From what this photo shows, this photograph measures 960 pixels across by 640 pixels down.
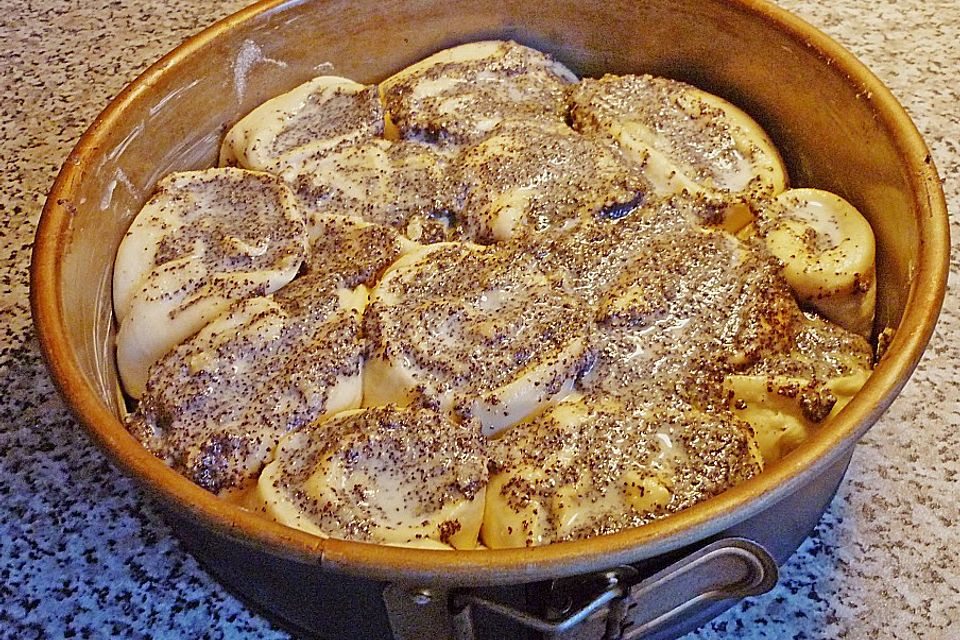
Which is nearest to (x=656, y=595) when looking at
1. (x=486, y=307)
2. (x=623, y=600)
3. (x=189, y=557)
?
(x=623, y=600)

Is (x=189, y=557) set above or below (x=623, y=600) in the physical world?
below

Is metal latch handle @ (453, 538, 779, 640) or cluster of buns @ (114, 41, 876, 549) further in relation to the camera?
cluster of buns @ (114, 41, 876, 549)

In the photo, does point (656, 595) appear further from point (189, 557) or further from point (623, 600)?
point (189, 557)

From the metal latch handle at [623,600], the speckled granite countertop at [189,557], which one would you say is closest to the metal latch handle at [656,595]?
the metal latch handle at [623,600]

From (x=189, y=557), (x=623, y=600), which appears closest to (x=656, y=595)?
(x=623, y=600)

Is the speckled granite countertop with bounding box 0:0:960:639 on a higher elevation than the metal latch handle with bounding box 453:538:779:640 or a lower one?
lower

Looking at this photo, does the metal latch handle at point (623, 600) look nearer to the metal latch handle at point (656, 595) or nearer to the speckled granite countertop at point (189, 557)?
the metal latch handle at point (656, 595)

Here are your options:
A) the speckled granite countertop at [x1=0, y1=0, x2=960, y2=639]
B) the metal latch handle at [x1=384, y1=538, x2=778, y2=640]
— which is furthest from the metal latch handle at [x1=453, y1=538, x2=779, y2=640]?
the speckled granite countertop at [x1=0, y1=0, x2=960, y2=639]

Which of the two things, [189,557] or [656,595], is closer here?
[656,595]

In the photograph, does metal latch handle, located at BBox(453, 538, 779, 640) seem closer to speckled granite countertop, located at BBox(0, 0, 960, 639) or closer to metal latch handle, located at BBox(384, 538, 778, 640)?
metal latch handle, located at BBox(384, 538, 778, 640)

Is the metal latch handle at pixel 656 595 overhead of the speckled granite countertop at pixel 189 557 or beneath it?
overhead

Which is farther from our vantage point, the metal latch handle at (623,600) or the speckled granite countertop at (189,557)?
the speckled granite countertop at (189,557)
